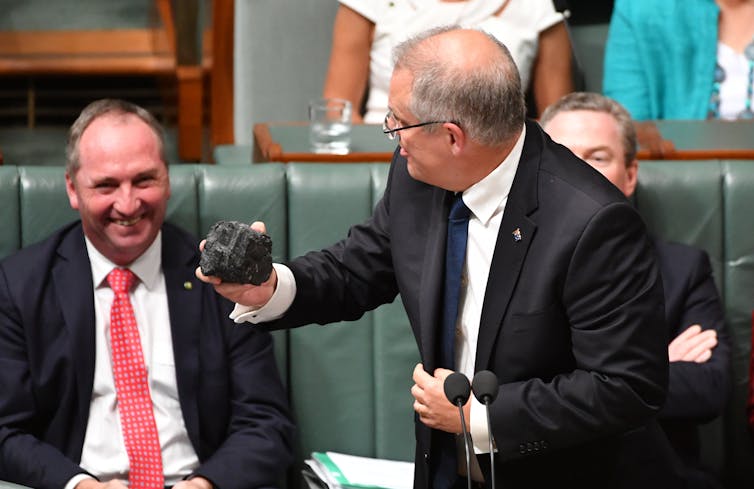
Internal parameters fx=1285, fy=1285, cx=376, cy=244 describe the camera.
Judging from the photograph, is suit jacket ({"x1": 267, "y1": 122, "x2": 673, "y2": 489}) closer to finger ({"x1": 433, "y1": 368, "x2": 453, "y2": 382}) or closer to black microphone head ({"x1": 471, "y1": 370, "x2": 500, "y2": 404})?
finger ({"x1": 433, "y1": 368, "x2": 453, "y2": 382})

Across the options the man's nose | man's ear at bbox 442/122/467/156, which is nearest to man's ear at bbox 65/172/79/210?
the man's nose

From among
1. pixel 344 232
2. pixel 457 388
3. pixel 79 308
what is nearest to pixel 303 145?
pixel 344 232

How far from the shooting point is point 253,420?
2428mm

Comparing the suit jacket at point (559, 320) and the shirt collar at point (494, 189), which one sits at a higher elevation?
the shirt collar at point (494, 189)

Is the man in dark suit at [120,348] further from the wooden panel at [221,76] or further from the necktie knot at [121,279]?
the wooden panel at [221,76]

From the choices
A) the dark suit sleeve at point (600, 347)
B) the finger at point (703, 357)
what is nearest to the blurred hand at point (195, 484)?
the dark suit sleeve at point (600, 347)

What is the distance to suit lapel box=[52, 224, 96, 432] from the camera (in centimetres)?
236

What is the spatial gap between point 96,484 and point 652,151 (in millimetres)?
1380

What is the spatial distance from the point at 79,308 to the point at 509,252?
3.05 feet

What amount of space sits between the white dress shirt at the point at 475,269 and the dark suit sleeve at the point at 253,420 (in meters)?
0.43

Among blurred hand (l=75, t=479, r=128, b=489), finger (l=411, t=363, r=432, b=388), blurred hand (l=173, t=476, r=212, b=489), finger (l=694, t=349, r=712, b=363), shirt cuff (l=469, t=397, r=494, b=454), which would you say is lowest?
blurred hand (l=173, t=476, r=212, b=489)

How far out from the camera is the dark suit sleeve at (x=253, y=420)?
236 centimetres

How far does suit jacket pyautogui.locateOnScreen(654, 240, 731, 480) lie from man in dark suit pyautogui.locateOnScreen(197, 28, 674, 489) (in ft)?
1.47

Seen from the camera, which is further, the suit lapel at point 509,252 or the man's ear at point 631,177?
the man's ear at point 631,177
